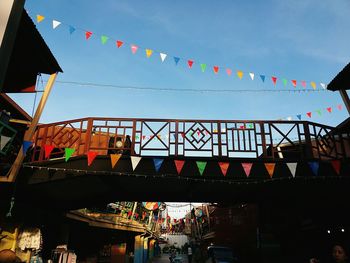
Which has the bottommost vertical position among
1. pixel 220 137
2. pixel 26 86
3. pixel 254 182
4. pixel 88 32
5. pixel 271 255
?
pixel 271 255

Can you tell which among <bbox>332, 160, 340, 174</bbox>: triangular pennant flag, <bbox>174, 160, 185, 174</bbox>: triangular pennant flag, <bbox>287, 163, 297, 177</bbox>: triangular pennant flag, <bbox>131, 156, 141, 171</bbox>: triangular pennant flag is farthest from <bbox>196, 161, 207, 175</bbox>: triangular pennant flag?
<bbox>332, 160, 340, 174</bbox>: triangular pennant flag

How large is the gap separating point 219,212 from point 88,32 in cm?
2386

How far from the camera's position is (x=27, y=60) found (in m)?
10.4

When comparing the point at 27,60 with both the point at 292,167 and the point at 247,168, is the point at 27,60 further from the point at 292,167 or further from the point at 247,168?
the point at 292,167

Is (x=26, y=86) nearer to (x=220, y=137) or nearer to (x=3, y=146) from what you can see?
(x=3, y=146)

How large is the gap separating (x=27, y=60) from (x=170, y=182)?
274 inches

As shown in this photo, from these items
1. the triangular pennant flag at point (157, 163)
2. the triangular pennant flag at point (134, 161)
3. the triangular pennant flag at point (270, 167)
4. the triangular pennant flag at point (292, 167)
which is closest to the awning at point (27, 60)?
the triangular pennant flag at point (134, 161)

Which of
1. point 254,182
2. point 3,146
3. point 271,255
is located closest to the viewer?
point 3,146

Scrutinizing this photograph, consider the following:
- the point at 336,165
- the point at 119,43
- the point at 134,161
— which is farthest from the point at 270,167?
the point at 119,43

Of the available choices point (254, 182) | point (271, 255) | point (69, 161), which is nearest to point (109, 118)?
point (69, 161)

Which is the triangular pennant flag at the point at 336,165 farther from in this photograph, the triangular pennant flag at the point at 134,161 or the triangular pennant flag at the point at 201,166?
the triangular pennant flag at the point at 134,161

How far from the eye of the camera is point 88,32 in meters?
10.7

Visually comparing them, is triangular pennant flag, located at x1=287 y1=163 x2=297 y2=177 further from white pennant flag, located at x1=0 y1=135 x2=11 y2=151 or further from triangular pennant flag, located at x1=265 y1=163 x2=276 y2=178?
white pennant flag, located at x1=0 y1=135 x2=11 y2=151

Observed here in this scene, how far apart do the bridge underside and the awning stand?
3724mm
